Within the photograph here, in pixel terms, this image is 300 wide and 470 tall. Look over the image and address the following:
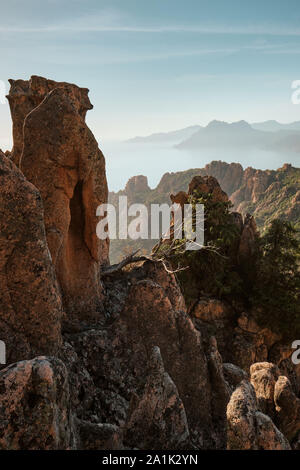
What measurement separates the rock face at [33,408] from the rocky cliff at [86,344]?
13 mm

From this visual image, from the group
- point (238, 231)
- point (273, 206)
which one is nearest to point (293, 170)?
point (273, 206)

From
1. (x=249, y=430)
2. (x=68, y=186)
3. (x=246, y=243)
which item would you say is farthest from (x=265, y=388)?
(x=246, y=243)

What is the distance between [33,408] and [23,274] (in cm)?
244

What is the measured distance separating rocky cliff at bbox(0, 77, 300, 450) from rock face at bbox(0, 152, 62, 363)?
0.06 feet

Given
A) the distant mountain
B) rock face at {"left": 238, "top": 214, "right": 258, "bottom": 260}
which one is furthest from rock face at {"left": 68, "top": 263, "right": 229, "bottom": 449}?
the distant mountain

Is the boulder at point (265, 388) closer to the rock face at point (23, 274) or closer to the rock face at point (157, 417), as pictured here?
the rock face at point (157, 417)

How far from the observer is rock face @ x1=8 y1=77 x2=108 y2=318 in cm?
909

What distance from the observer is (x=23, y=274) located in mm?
6629

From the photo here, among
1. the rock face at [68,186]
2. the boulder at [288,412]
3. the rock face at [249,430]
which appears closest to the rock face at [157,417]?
the rock face at [249,430]

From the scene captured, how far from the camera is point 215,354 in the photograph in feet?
33.6

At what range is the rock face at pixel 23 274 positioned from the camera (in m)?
6.46

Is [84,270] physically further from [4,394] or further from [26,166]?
[4,394]

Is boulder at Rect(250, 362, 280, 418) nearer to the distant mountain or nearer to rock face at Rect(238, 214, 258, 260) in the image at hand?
rock face at Rect(238, 214, 258, 260)

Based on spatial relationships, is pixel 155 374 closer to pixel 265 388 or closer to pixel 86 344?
pixel 86 344
